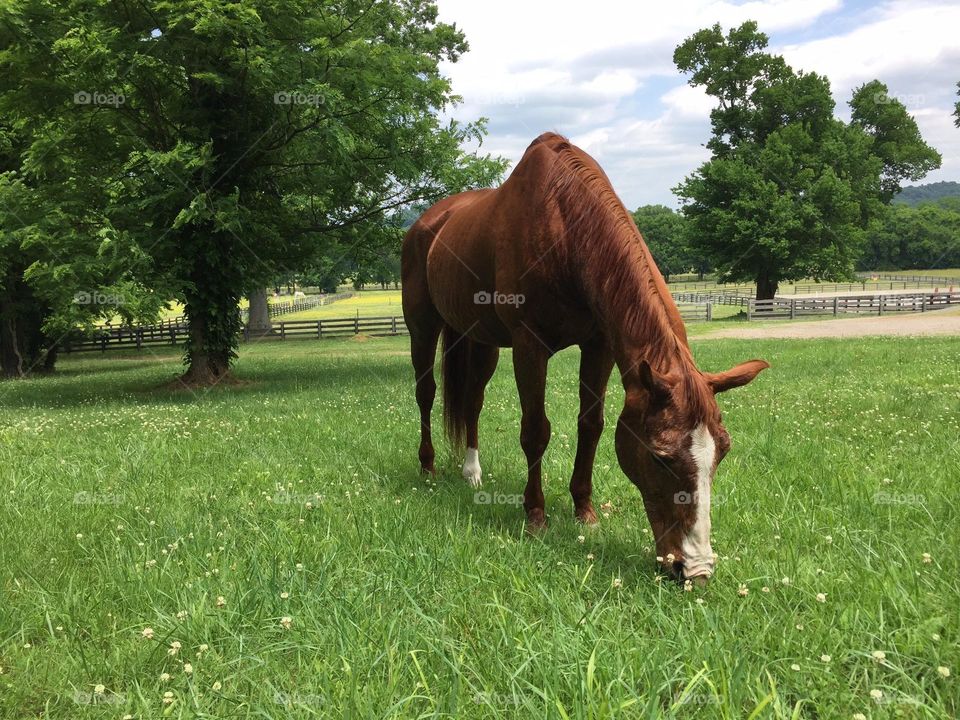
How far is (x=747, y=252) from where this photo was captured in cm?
3712

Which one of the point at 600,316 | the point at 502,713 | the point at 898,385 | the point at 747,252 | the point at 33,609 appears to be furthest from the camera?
the point at 747,252

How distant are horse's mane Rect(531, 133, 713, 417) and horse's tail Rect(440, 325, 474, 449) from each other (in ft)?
7.44

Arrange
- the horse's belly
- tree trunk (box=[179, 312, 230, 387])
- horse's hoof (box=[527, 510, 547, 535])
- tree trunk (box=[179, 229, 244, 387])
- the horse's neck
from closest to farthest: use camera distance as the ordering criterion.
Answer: the horse's neck, horse's hoof (box=[527, 510, 547, 535]), the horse's belly, tree trunk (box=[179, 229, 244, 387]), tree trunk (box=[179, 312, 230, 387])

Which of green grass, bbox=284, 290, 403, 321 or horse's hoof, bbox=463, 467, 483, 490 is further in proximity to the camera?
green grass, bbox=284, 290, 403, 321

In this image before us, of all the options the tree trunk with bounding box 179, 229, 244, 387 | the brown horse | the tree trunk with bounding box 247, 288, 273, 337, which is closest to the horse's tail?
the brown horse

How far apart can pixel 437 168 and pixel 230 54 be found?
5260 millimetres

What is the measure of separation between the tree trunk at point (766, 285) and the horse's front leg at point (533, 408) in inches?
1553

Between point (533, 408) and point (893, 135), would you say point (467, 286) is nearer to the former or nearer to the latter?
point (533, 408)

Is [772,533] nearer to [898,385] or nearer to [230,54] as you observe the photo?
[898,385]

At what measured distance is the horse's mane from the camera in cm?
302

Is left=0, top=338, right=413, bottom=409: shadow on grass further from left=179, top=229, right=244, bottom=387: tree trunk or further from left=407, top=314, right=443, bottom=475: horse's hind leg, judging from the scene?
left=407, top=314, right=443, bottom=475: horse's hind leg

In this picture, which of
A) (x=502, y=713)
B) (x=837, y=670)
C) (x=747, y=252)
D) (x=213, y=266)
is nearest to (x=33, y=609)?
(x=502, y=713)

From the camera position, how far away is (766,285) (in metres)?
39.7

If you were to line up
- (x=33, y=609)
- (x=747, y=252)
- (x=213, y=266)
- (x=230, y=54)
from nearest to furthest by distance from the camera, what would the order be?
(x=33, y=609) < (x=230, y=54) < (x=213, y=266) < (x=747, y=252)
